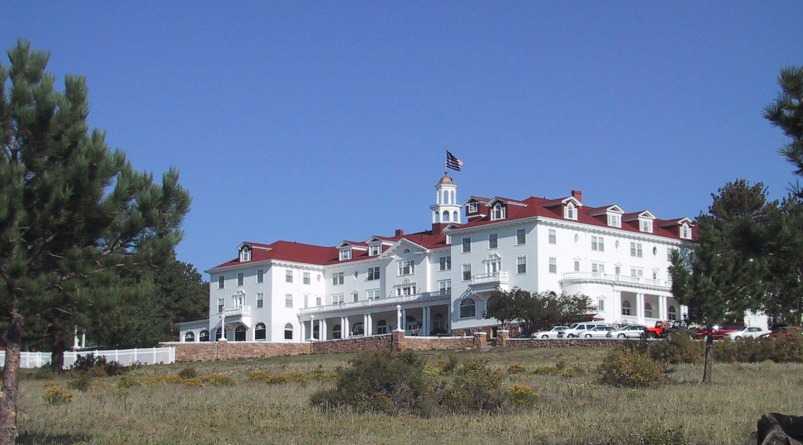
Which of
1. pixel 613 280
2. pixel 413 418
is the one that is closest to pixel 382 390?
pixel 413 418

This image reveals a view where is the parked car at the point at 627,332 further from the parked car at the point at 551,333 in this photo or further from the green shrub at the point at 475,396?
the green shrub at the point at 475,396

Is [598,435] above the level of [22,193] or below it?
below

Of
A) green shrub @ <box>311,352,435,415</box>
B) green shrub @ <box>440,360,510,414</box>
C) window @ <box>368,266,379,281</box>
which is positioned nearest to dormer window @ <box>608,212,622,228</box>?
window @ <box>368,266,379,281</box>

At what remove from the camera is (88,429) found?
75.6ft

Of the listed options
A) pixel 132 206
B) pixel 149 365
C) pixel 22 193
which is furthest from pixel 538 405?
pixel 149 365

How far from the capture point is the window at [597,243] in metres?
87.5

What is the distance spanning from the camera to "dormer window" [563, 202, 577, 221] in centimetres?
8644

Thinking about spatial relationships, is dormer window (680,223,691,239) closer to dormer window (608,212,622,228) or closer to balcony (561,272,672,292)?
balcony (561,272,672,292)

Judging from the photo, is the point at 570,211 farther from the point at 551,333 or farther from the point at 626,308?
the point at 551,333

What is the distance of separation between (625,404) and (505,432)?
18.9ft

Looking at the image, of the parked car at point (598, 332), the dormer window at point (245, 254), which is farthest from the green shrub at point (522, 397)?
the dormer window at point (245, 254)

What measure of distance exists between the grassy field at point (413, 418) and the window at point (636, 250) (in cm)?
5527

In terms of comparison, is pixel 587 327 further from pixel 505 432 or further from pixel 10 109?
pixel 10 109

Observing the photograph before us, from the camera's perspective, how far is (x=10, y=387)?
17.8m
